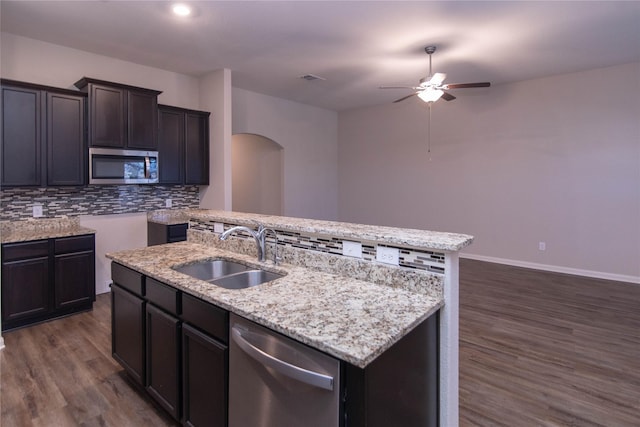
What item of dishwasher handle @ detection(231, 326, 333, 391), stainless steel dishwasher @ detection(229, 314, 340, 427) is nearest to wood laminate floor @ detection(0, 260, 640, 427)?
stainless steel dishwasher @ detection(229, 314, 340, 427)

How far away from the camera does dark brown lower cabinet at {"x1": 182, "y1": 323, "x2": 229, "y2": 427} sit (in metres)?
1.53

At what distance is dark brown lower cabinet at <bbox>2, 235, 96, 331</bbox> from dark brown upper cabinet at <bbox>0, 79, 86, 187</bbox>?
0.61 meters

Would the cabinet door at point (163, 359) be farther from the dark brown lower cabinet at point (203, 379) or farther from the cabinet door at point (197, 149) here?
the cabinet door at point (197, 149)

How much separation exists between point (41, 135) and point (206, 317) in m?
3.03

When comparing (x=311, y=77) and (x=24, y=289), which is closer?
(x=24, y=289)

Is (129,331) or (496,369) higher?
(129,331)

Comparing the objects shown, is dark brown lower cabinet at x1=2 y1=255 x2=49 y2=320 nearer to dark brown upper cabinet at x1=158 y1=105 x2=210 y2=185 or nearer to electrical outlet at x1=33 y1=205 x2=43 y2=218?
electrical outlet at x1=33 y1=205 x2=43 y2=218

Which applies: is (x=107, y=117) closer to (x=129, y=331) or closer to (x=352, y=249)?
(x=129, y=331)

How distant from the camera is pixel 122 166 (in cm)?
386

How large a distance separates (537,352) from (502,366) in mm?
438

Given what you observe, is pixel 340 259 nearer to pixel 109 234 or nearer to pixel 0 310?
pixel 0 310

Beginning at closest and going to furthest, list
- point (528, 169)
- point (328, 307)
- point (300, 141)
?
point (328, 307) → point (528, 169) → point (300, 141)

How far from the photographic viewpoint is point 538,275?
5.00 metres

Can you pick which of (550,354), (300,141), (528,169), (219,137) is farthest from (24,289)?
(528,169)
